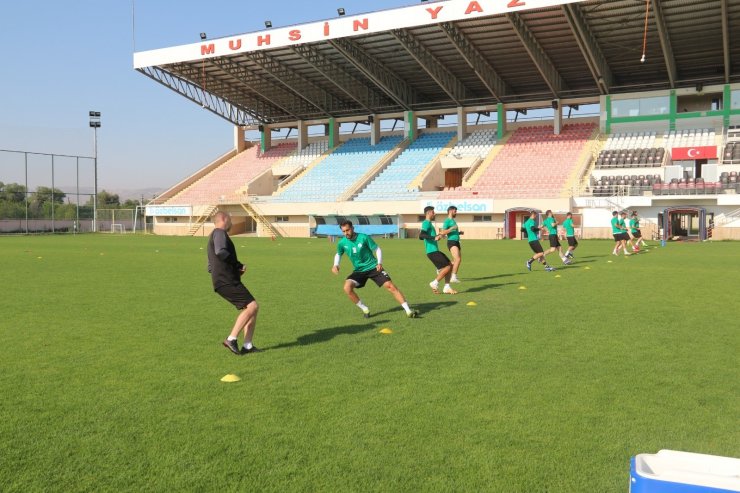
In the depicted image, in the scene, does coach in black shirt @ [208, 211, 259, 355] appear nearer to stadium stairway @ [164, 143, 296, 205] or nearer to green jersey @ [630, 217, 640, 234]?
green jersey @ [630, 217, 640, 234]

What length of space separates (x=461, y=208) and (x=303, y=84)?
19678 mm

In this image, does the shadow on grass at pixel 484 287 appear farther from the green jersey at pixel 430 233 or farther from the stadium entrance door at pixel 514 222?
the stadium entrance door at pixel 514 222

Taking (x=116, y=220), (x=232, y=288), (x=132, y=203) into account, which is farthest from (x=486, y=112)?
(x=232, y=288)

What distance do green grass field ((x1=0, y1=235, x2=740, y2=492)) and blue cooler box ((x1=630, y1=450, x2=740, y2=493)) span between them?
113 cm

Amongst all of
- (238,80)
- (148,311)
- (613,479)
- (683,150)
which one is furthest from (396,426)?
(238,80)

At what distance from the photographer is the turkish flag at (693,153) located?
134 ft

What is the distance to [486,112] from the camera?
172 ft

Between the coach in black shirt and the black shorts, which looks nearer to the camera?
the coach in black shirt

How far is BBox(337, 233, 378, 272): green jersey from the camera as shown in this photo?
32.6 feet

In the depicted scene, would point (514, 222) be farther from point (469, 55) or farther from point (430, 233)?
point (430, 233)

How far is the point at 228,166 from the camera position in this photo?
2456 inches

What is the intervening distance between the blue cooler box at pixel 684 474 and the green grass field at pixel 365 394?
1131mm

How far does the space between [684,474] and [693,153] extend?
44.5 m

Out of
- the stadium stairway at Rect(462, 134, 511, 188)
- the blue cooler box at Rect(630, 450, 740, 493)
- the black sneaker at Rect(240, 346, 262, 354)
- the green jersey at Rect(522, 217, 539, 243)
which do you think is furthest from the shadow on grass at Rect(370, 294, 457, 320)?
the stadium stairway at Rect(462, 134, 511, 188)
